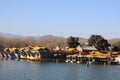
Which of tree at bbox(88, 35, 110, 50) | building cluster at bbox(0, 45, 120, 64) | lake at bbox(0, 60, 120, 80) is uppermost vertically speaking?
tree at bbox(88, 35, 110, 50)

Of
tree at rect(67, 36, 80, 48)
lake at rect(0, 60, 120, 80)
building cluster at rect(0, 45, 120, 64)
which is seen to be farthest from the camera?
tree at rect(67, 36, 80, 48)

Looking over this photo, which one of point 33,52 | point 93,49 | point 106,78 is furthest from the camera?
point 33,52

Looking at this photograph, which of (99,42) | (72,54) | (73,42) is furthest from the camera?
(73,42)

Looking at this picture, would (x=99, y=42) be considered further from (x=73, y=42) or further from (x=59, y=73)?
(x=59, y=73)

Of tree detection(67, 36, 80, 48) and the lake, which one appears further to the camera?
tree detection(67, 36, 80, 48)

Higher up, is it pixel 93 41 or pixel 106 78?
pixel 93 41

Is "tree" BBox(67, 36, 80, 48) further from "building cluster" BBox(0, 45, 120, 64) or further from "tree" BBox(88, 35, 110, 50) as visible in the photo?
"tree" BBox(88, 35, 110, 50)

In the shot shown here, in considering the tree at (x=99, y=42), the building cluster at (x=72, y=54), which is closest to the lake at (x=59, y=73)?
the building cluster at (x=72, y=54)

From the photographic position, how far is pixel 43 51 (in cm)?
11869

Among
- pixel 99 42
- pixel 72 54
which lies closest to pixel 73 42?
pixel 72 54

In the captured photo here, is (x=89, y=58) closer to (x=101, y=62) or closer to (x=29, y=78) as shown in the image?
(x=101, y=62)

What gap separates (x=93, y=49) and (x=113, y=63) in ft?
77.4

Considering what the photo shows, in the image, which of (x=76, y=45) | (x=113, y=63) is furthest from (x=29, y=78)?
(x=76, y=45)

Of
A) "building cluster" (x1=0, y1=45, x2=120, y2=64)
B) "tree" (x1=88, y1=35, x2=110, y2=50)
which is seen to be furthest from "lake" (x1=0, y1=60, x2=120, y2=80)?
"tree" (x1=88, y1=35, x2=110, y2=50)
